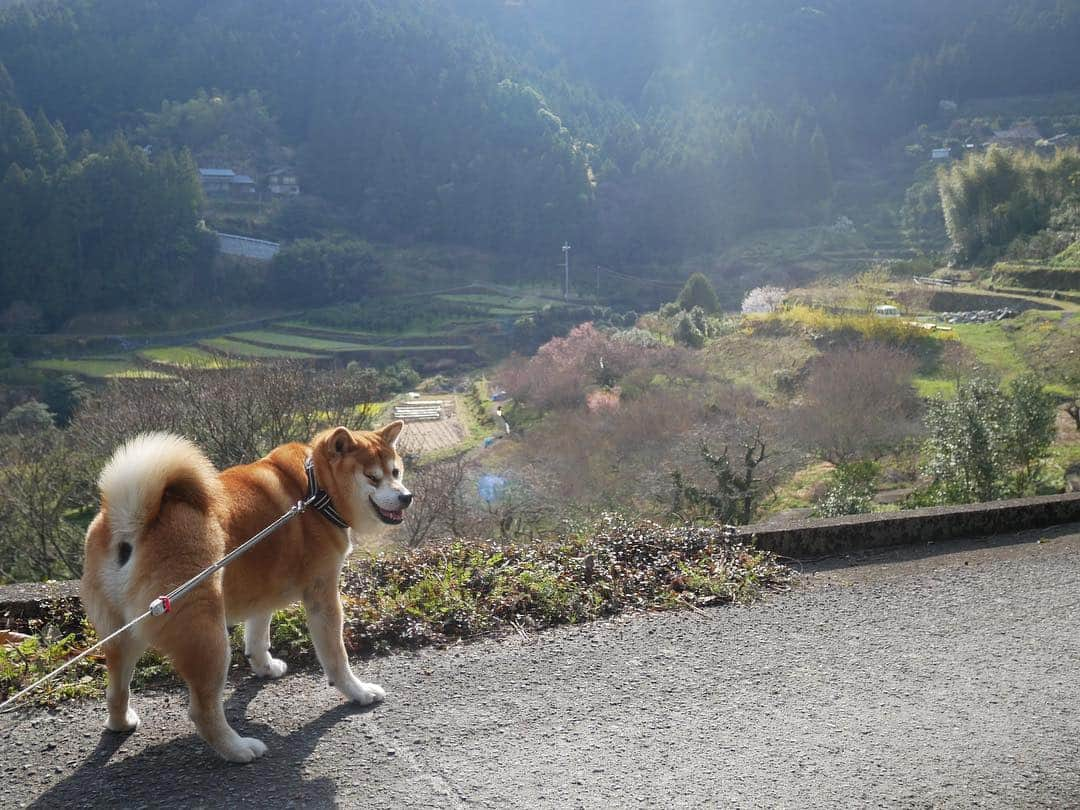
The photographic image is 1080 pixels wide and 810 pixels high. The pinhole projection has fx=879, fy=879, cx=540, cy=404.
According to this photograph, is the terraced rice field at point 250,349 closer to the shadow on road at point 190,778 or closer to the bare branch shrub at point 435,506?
the bare branch shrub at point 435,506

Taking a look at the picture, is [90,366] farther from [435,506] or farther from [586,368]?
[435,506]

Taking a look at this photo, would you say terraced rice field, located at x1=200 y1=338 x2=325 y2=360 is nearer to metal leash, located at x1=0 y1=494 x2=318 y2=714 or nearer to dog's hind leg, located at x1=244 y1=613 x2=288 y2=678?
dog's hind leg, located at x1=244 y1=613 x2=288 y2=678

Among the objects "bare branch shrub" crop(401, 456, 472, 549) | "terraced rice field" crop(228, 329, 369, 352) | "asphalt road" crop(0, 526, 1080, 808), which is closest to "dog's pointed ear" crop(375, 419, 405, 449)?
"asphalt road" crop(0, 526, 1080, 808)

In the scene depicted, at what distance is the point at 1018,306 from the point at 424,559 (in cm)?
3355

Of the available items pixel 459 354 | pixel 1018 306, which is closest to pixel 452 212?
pixel 459 354

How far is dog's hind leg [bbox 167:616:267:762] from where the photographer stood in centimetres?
306

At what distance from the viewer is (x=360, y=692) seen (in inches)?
144

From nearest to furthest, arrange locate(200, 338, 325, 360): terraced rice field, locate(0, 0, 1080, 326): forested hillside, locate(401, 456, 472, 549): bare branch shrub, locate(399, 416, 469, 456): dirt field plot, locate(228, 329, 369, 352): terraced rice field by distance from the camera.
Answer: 1. locate(401, 456, 472, 549): bare branch shrub
2. locate(399, 416, 469, 456): dirt field plot
3. locate(200, 338, 325, 360): terraced rice field
4. locate(228, 329, 369, 352): terraced rice field
5. locate(0, 0, 1080, 326): forested hillside

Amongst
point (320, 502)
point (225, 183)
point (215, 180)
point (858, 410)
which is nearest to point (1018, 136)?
point (858, 410)

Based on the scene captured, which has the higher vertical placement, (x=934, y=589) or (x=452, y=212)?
(x=452, y=212)

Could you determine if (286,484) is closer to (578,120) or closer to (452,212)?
(452,212)

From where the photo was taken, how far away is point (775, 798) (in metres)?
3.08

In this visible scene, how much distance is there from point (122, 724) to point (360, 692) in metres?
0.91

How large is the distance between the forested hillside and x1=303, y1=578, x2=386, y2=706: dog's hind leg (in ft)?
204
